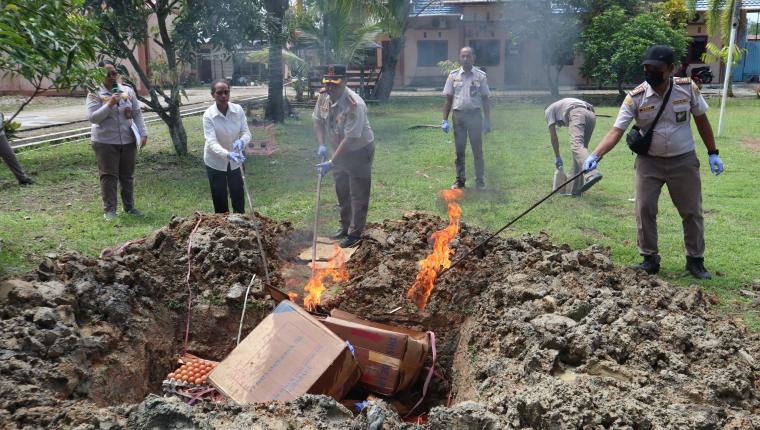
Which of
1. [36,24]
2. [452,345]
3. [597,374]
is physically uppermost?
[36,24]

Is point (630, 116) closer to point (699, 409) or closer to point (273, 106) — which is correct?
point (699, 409)

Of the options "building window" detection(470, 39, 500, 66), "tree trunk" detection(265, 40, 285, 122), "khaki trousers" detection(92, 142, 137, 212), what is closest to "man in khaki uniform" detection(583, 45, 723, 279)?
"khaki trousers" detection(92, 142, 137, 212)

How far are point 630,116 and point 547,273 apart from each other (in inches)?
67.4

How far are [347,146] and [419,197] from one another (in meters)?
2.50

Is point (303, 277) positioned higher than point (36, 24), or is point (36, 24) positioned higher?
point (36, 24)

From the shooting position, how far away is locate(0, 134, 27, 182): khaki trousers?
31.0 ft

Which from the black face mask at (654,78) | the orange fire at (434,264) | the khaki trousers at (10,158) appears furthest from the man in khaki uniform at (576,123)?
the khaki trousers at (10,158)

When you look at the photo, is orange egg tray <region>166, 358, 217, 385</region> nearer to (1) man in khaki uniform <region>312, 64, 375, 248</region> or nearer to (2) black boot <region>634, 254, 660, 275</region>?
(1) man in khaki uniform <region>312, 64, 375, 248</region>

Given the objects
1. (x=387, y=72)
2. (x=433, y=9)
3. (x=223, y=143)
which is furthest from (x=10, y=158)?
(x=433, y=9)

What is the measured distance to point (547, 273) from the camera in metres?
5.11

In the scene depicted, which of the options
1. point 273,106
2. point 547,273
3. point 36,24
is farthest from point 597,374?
point 273,106

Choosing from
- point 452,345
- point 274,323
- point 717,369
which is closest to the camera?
point 717,369

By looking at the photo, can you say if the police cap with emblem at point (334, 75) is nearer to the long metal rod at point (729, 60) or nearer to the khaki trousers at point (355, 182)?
the khaki trousers at point (355, 182)

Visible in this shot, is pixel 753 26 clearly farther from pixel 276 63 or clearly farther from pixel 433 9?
pixel 276 63
